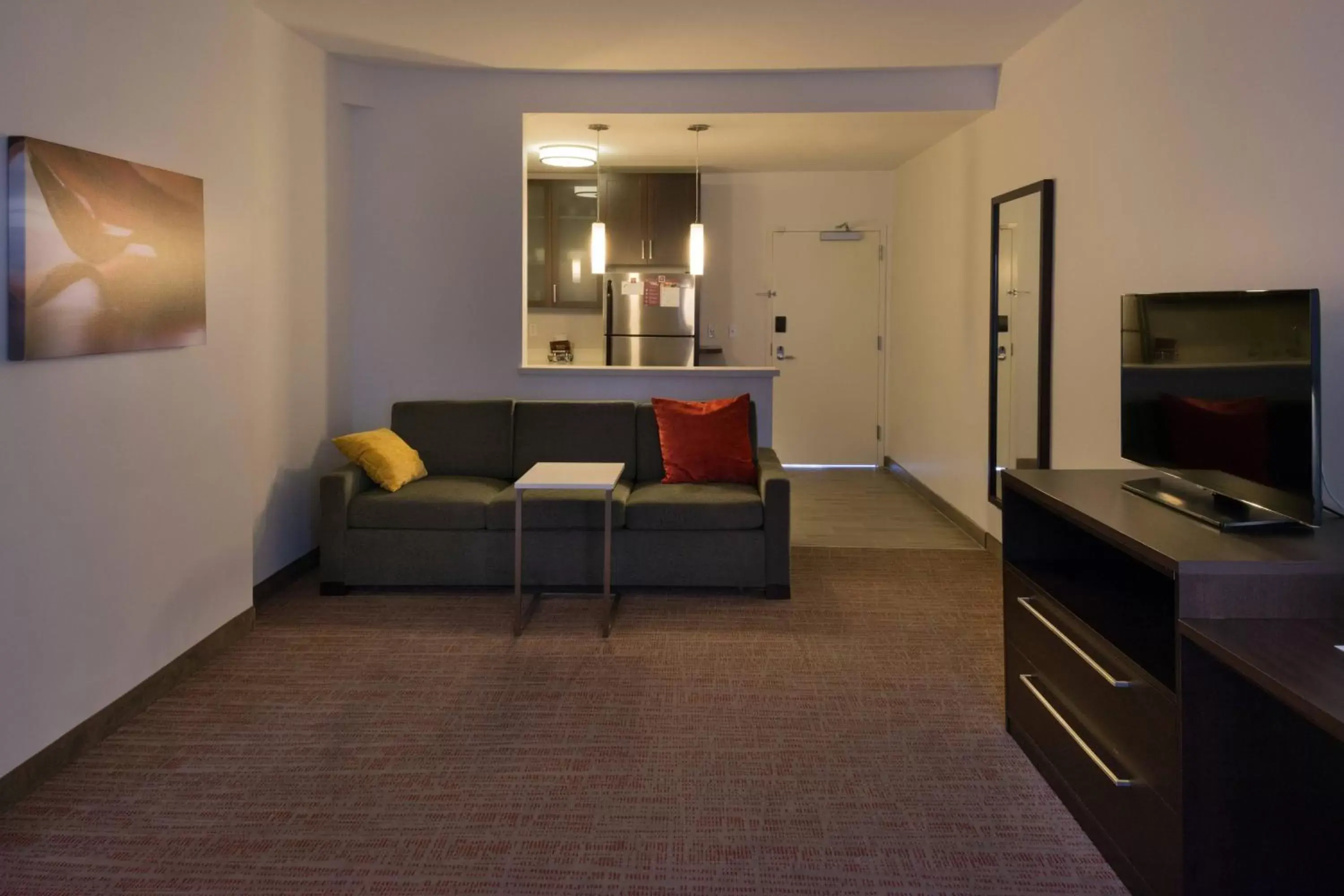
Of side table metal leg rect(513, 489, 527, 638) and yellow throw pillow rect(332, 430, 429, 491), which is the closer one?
side table metal leg rect(513, 489, 527, 638)

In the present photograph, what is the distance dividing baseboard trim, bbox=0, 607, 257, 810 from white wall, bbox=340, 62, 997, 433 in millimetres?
1998

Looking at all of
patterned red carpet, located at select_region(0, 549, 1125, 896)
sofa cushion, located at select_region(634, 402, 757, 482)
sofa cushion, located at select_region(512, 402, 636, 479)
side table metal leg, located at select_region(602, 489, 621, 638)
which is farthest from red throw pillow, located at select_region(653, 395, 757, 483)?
patterned red carpet, located at select_region(0, 549, 1125, 896)

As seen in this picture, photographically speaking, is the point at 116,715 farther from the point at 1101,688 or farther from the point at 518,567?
the point at 1101,688

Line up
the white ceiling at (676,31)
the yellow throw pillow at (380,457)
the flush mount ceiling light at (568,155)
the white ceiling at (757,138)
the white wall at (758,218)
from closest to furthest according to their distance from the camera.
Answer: the white ceiling at (676,31), the yellow throw pillow at (380,457), the white ceiling at (757,138), the flush mount ceiling light at (568,155), the white wall at (758,218)

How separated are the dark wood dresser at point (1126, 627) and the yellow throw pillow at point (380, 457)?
2.92 meters

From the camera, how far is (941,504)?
22.5 ft

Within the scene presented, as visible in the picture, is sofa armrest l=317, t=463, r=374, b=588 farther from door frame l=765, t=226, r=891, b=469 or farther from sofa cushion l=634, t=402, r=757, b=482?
door frame l=765, t=226, r=891, b=469

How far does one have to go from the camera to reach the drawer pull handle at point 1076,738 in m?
2.41

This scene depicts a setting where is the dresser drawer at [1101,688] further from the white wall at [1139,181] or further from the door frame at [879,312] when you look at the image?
the door frame at [879,312]

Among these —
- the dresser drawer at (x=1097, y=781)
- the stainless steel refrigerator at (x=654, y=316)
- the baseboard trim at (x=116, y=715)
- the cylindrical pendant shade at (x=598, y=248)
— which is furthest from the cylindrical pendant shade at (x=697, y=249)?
the dresser drawer at (x=1097, y=781)

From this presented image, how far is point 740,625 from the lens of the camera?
14.6ft

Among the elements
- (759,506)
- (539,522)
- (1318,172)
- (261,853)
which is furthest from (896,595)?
(261,853)

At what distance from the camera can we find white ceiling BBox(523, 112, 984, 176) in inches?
234

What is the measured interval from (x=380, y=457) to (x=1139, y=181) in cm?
346
